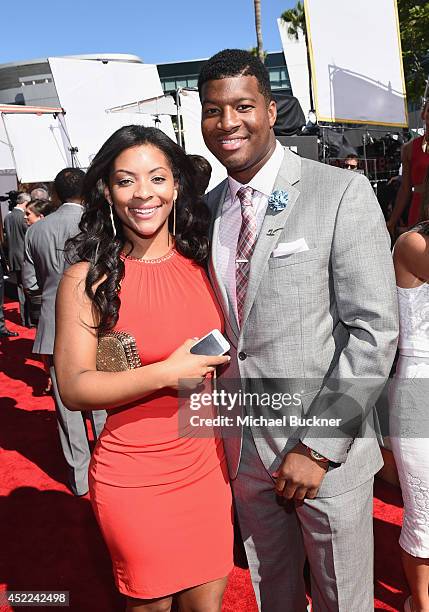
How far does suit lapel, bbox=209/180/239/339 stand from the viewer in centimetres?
187

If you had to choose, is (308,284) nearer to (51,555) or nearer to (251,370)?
(251,370)

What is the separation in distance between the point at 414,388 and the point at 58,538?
2.53 metres

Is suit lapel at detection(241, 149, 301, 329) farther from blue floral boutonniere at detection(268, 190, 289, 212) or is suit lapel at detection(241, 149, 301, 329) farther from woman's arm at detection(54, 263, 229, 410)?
woman's arm at detection(54, 263, 229, 410)

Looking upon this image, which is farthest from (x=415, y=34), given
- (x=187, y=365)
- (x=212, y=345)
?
(x=187, y=365)

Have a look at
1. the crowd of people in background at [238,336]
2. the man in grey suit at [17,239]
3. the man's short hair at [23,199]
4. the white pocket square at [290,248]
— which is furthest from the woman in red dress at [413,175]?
the man's short hair at [23,199]

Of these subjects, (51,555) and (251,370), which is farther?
(51,555)

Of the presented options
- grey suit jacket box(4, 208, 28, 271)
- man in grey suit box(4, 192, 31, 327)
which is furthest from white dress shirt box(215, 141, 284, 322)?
grey suit jacket box(4, 208, 28, 271)

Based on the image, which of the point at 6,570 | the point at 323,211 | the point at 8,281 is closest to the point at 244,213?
the point at 323,211

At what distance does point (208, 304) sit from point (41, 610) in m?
2.03

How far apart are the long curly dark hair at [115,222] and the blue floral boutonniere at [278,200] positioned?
1.26ft

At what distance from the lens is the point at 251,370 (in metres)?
1.83

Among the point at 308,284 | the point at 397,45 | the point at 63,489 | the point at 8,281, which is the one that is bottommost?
the point at 63,489

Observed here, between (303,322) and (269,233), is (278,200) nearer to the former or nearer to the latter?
(269,233)

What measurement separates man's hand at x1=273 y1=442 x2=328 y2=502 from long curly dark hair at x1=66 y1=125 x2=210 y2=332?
0.75 meters
